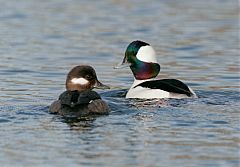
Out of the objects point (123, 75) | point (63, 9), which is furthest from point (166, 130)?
point (63, 9)

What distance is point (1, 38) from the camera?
71.1 ft

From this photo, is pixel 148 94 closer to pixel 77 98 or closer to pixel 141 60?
pixel 141 60

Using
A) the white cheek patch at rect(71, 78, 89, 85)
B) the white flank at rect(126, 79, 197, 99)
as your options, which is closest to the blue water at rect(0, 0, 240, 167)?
the white flank at rect(126, 79, 197, 99)

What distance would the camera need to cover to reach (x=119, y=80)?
16.7 metres

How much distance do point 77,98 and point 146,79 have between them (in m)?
3.55

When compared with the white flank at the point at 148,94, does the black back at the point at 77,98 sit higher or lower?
higher

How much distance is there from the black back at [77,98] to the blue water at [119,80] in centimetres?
26

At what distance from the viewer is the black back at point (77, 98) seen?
11.9 metres

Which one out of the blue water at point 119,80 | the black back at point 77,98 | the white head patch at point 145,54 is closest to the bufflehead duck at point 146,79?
the white head patch at point 145,54

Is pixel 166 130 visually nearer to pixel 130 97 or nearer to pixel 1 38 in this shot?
pixel 130 97

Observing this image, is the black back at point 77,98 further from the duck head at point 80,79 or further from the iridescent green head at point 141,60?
the iridescent green head at point 141,60

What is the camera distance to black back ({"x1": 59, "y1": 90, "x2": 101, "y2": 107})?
11898 millimetres

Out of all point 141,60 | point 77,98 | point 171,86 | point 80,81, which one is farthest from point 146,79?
point 77,98

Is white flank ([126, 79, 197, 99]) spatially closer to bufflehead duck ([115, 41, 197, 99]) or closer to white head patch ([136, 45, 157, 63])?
bufflehead duck ([115, 41, 197, 99])
